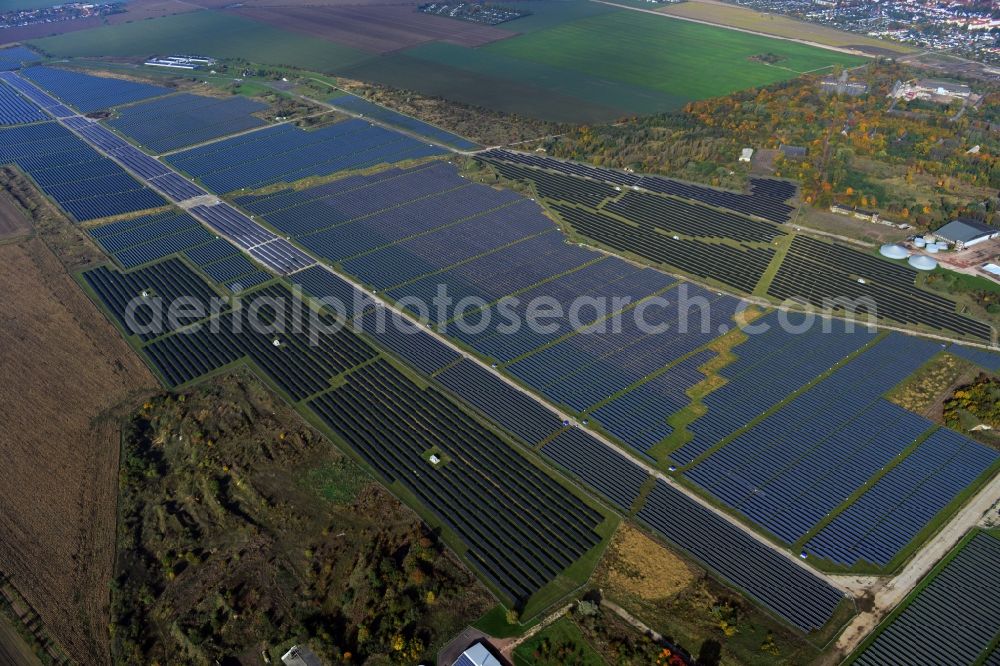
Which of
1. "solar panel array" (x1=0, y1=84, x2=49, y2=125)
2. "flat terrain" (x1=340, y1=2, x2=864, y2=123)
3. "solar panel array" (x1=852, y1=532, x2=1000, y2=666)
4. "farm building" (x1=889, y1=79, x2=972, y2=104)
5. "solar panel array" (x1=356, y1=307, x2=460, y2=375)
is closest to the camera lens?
"solar panel array" (x1=852, y1=532, x2=1000, y2=666)

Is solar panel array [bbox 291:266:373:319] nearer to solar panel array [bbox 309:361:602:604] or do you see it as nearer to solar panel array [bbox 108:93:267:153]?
solar panel array [bbox 309:361:602:604]

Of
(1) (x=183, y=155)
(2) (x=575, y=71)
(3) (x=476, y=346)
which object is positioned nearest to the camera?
(3) (x=476, y=346)

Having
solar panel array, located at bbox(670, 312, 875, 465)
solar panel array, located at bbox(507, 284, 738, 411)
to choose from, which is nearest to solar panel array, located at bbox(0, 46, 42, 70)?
solar panel array, located at bbox(507, 284, 738, 411)

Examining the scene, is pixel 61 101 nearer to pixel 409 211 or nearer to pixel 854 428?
pixel 409 211

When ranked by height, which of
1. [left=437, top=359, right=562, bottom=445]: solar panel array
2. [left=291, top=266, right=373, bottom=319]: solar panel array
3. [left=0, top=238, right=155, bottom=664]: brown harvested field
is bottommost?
[left=0, top=238, right=155, bottom=664]: brown harvested field

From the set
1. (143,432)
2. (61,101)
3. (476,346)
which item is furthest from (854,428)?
(61,101)

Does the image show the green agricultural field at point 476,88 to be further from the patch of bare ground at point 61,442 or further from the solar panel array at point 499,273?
the patch of bare ground at point 61,442

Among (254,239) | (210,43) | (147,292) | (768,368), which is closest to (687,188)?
(768,368)
